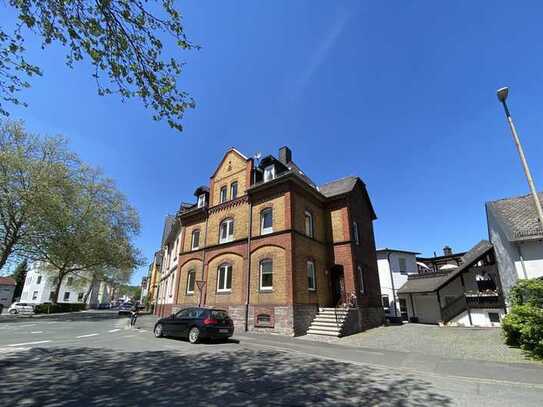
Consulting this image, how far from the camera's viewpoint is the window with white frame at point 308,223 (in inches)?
767

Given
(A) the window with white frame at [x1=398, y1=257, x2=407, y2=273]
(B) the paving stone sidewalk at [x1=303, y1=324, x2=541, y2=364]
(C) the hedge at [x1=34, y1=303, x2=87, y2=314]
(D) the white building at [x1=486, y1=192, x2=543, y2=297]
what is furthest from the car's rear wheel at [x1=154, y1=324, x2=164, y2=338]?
(C) the hedge at [x1=34, y1=303, x2=87, y2=314]

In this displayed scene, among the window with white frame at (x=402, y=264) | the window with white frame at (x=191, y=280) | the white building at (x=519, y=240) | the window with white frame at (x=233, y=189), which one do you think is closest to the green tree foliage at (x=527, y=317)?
the white building at (x=519, y=240)

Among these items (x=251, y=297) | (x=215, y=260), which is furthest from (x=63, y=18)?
(x=215, y=260)

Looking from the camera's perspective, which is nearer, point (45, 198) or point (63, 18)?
point (63, 18)

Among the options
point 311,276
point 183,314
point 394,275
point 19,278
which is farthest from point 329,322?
point 19,278

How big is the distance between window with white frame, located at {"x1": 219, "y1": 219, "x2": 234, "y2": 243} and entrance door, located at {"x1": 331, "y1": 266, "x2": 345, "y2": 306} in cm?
795

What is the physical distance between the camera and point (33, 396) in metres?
5.36

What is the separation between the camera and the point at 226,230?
21609 millimetres

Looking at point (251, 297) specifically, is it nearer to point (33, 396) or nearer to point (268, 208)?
point (268, 208)

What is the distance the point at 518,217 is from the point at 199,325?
63.2ft

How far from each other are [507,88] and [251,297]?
15.9 m

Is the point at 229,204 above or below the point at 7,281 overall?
above

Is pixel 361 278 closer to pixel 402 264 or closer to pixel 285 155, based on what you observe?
pixel 285 155

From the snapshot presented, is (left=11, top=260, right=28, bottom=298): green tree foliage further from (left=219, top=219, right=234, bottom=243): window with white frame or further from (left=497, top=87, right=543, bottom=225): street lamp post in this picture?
(left=497, top=87, right=543, bottom=225): street lamp post
